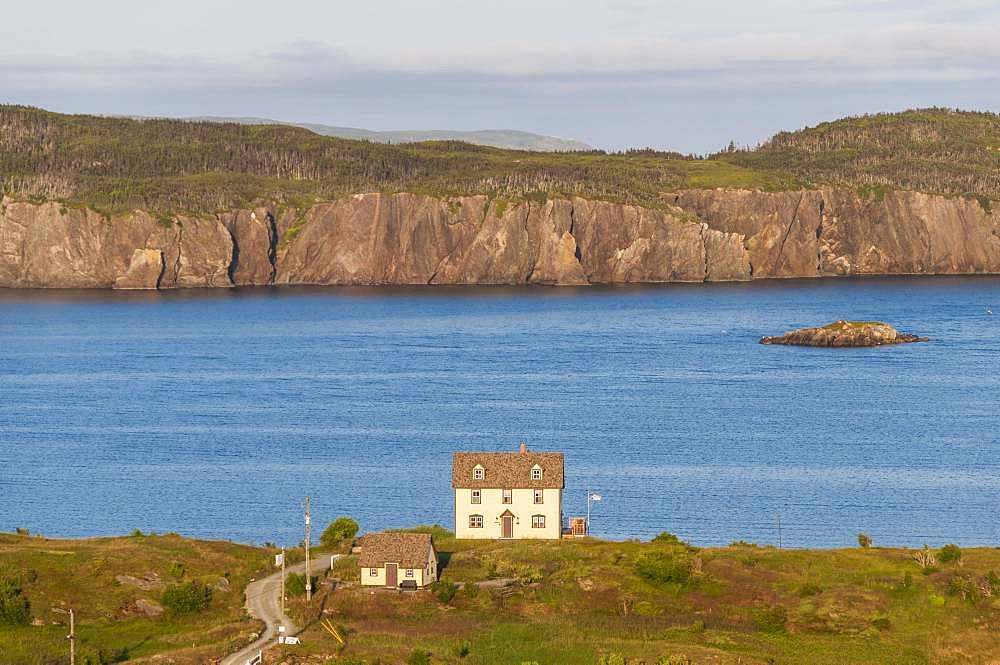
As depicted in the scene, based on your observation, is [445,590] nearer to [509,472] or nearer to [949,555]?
[509,472]

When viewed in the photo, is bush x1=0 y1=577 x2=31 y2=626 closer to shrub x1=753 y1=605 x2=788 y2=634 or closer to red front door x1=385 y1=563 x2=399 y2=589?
red front door x1=385 y1=563 x2=399 y2=589

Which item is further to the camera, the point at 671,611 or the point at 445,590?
the point at 671,611

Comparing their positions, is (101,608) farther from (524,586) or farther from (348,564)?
(524,586)

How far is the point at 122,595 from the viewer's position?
72125 millimetres

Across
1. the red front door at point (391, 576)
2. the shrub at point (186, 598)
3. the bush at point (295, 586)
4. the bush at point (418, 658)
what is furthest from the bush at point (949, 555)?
the shrub at point (186, 598)

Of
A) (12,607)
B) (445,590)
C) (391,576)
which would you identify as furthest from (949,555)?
(12,607)

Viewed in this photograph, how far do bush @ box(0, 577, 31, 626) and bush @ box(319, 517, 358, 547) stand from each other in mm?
18717

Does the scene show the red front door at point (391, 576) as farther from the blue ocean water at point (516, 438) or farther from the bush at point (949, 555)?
the bush at point (949, 555)

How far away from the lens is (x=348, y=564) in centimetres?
7769

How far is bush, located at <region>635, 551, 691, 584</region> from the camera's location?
245 ft

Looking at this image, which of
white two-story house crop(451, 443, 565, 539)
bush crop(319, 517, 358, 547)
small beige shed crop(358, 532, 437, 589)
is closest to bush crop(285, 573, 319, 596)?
small beige shed crop(358, 532, 437, 589)

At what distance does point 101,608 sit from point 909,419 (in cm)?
8622

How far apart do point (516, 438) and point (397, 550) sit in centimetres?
5521

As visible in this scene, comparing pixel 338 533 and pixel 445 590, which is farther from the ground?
pixel 445 590
